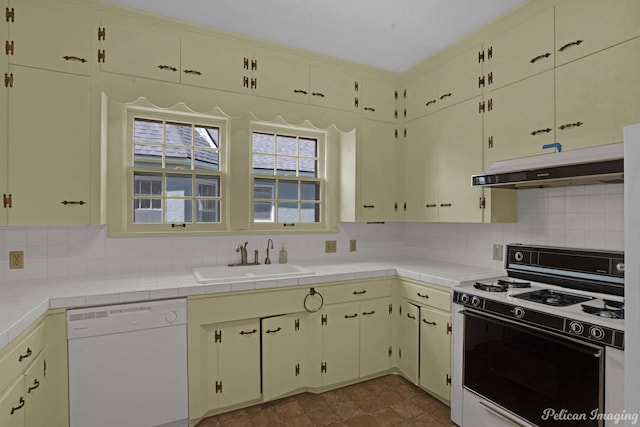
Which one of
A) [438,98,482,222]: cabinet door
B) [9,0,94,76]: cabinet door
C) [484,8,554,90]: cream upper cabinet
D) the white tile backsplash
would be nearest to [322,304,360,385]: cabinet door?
the white tile backsplash

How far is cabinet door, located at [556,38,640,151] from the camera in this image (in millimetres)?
1720

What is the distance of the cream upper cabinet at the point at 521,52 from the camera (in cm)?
208

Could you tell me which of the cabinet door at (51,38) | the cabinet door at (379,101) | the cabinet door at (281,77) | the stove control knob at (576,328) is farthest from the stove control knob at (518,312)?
the cabinet door at (51,38)

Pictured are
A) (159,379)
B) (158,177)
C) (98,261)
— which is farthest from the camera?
(158,177)

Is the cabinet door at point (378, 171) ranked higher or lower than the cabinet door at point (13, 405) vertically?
higher

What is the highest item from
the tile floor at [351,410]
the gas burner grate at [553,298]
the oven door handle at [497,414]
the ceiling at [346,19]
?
the ceiling at [346,19]

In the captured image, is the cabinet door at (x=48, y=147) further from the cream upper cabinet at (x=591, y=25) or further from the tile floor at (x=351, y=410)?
the cream upper cabinet at (x=591, y=25)

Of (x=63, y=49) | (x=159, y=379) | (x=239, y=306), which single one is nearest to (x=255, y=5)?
(x=63, y=49)

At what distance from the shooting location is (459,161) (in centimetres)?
262

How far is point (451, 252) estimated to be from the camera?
3.06m

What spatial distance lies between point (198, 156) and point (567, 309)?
8.60 ft

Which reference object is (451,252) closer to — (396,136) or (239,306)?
(396,136)

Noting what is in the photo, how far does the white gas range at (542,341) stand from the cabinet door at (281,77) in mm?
1900

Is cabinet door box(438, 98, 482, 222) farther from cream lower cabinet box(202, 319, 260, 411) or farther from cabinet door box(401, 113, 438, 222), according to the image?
cream lower cabinet box(202, 319, 260, 411)
